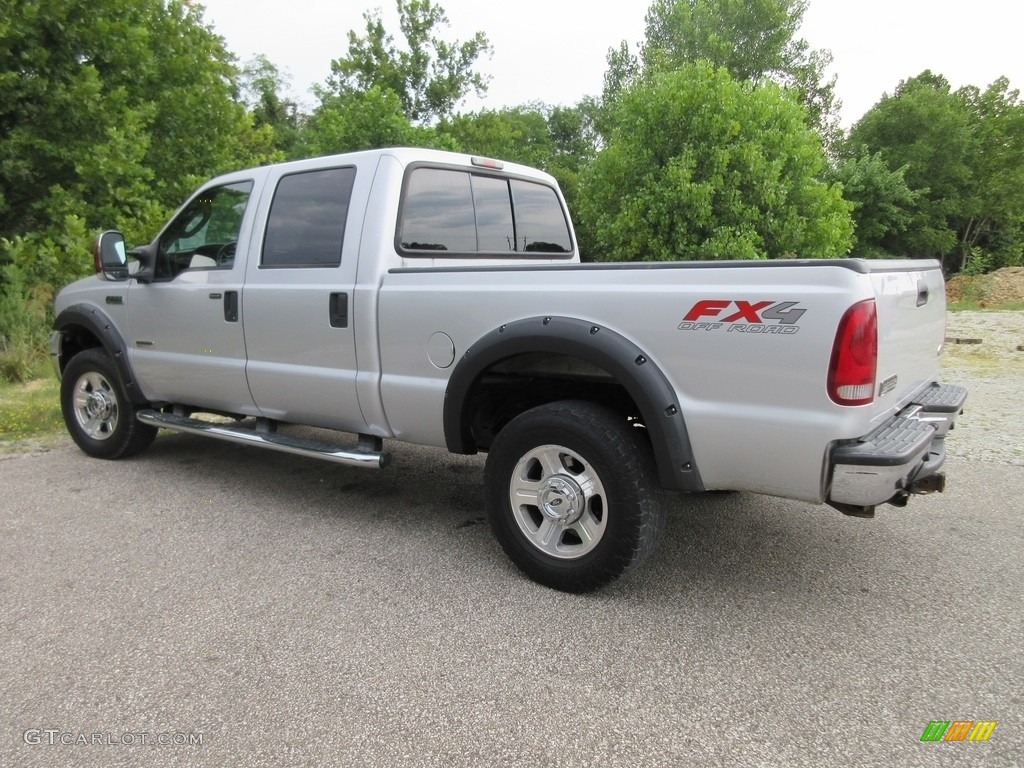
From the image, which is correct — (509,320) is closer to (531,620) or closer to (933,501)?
(531,620)

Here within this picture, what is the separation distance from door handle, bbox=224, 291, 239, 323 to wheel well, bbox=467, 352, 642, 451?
68.2 inches

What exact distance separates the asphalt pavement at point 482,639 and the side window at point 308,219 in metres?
1.55

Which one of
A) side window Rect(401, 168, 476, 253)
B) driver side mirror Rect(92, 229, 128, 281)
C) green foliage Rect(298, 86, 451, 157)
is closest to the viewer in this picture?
side window Rect(401, 168, 476, 253)

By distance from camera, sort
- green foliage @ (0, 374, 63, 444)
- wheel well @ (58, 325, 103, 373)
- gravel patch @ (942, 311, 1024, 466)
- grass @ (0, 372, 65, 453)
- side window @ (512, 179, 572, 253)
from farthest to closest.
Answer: green foliage @ (0, 374, 63, 444), grass @ (0, 372, 65, 453), gravel patch @ (942, 311, 1024, 466), wheel well @ (58, 325, 103, 373), side window @ (512, 179, 572, 253)

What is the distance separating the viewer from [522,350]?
10.6 feet

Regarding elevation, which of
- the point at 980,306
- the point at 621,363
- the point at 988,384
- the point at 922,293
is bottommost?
the point at 980,306

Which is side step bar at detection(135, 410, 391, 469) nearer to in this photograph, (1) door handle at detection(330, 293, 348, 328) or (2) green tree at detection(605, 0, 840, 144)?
(1) door handle at detection(330, 293, 348, 328)

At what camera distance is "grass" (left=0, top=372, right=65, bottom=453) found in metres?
6.33

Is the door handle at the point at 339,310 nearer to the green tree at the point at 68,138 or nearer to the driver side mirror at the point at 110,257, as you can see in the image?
the driver side mirror at the point at 110,257

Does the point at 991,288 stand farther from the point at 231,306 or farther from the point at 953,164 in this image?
the point at 231,306

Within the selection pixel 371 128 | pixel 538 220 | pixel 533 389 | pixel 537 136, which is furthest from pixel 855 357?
pixel 537 136

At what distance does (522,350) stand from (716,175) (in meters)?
9.79

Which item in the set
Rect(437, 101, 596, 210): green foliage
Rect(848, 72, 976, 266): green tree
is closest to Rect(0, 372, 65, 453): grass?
Rect(437, 101, 596, 210): green foliage

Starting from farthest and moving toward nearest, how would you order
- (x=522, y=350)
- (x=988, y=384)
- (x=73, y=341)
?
(x=988, y=384), (x=73, y=341), (x=522, y=350)
